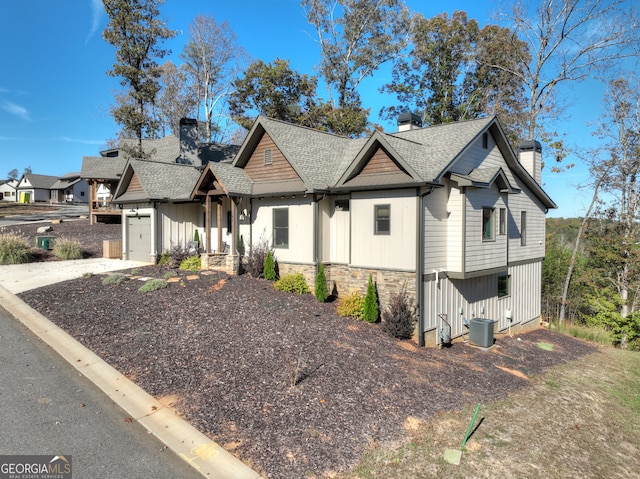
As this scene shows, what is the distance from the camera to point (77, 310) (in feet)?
34.4

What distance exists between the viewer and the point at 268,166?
52.9 ft

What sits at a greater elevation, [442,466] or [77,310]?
[77,310]

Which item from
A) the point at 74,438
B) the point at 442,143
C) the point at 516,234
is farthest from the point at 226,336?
the point at 516,234

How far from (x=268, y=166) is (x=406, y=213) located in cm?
673

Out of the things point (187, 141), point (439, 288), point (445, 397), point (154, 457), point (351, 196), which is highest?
point (187, 141)

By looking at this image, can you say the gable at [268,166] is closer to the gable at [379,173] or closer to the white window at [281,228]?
the white window at [281,228]

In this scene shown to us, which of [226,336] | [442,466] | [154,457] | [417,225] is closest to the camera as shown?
[154,457]

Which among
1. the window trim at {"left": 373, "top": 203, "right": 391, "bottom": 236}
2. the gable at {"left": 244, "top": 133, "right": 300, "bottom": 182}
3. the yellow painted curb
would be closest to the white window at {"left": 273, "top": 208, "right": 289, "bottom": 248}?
the gable at {"left": 244, "top": 133, "right": 300, "bottom": 182}

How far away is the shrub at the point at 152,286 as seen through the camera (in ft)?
41.0

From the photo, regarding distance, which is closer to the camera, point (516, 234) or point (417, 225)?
point (417, 225)

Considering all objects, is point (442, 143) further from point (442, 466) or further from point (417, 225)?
point (442, 466)

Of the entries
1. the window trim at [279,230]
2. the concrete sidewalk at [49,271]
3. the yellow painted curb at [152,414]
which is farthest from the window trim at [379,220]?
the concrete sidewalk at [49,271]

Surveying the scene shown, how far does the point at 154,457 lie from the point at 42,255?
19422 millimetres

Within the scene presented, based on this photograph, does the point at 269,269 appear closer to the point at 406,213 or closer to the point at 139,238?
the point at 406,213
